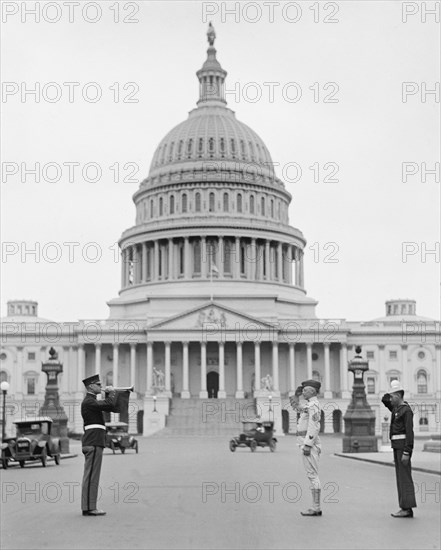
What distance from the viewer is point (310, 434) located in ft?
61.1

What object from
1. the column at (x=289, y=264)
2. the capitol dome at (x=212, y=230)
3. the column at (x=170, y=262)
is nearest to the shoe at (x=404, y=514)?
the capitol dome at (x=212, y=230)

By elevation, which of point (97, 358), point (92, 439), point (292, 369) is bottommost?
point (92, 439)

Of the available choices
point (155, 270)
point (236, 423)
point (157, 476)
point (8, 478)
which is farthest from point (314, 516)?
point (155, 270)

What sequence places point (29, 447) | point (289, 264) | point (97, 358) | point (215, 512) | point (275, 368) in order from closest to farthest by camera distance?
point (215, 512), point (29, 447), point (275, 368), point (97, 358), point (289, 264)

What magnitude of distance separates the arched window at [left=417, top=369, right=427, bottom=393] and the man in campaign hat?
9657 centimetres

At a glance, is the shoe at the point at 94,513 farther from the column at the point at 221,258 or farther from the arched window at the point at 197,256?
the arched window at the point at 197,256

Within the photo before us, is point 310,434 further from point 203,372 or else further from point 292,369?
point 292,369

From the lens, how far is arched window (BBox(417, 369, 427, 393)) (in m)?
113

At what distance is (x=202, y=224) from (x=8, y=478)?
3636 inches

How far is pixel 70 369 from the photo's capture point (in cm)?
11294

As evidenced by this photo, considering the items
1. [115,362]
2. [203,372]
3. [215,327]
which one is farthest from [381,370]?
[115,362]

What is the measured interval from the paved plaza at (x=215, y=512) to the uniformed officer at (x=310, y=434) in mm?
422

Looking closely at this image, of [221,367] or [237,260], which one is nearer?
[221,367]

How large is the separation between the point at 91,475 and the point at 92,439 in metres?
0.63
